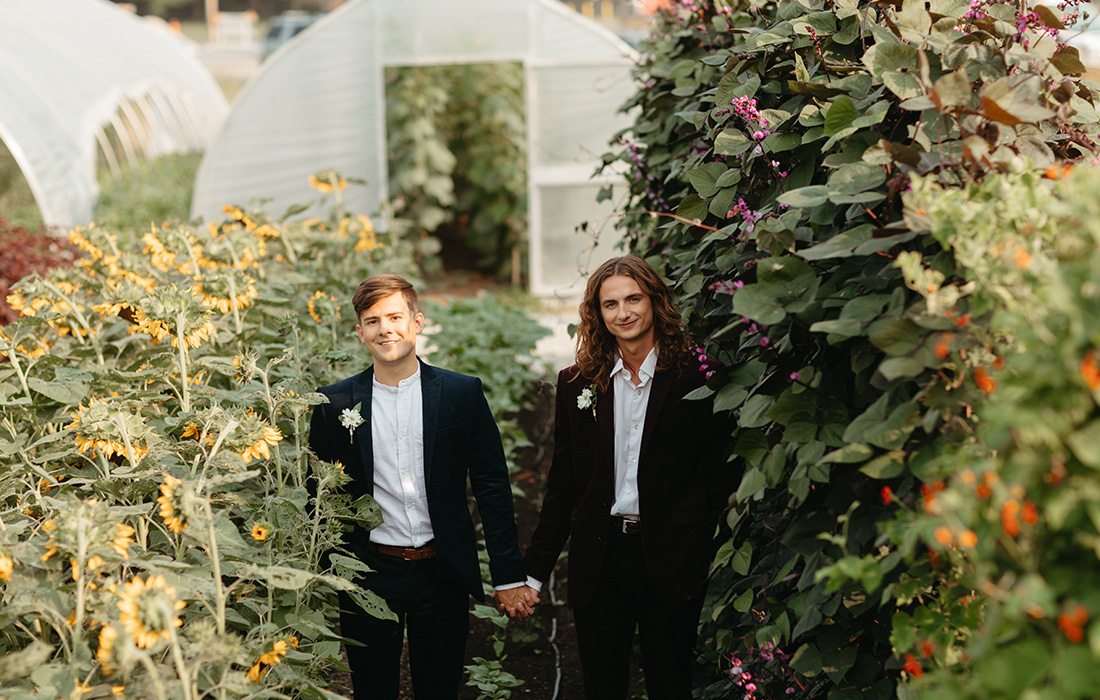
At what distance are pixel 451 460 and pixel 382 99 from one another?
7024mm

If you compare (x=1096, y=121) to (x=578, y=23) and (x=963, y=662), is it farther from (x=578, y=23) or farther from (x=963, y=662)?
(x=578, y=23)

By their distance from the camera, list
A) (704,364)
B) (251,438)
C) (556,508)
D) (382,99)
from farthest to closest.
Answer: (382,99)
(556,508)
(704,364)
(251,438)

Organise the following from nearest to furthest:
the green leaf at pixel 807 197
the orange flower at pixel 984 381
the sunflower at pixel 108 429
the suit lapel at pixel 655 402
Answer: the orange flower at pixel 984 381 < the green leaf at pixel 807 197 < the sunflower at pixel 108 429 < the suit lapel at pixel 655 402

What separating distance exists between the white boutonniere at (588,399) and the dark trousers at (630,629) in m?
0.29

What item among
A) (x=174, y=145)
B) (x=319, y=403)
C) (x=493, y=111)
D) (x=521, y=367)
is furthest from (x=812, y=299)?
(x=174, y=145)

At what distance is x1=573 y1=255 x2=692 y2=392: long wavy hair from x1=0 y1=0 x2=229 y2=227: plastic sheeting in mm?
7840

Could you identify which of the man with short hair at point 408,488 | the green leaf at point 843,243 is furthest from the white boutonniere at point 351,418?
the green leaf at point 843,243

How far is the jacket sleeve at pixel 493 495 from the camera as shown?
9.25 ft

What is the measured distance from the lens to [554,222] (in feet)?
31.4

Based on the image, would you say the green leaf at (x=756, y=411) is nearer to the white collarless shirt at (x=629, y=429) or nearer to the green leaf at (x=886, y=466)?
the green leaf at (x=886, y=466)

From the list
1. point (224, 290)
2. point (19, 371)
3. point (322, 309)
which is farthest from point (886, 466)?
point (322, 309)

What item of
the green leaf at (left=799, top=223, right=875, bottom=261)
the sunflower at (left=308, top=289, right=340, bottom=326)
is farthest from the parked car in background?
the green leaf at (left=799, top=223, right=875, bottom=261)

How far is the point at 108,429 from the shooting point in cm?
241

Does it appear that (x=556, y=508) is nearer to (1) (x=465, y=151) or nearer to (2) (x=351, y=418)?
(2) (x=351, y=418)
